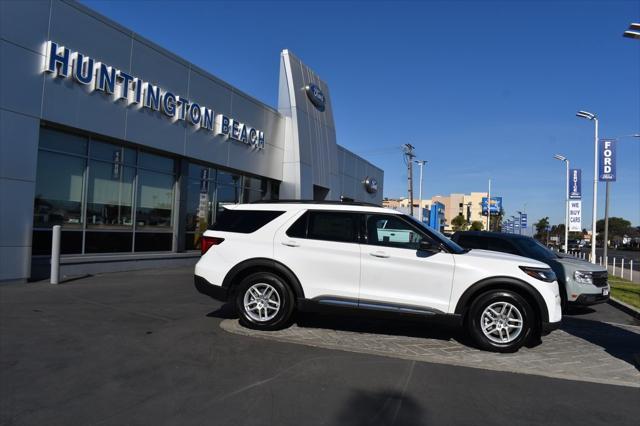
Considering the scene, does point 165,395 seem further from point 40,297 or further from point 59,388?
point 40,297

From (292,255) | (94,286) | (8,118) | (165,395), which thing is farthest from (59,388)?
(8,118)

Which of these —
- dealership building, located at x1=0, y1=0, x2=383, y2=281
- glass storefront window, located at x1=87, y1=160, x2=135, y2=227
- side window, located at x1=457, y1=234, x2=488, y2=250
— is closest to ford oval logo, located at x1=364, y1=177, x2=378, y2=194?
dealership building, located at x1=0, y1=0, x2=383, y2=281

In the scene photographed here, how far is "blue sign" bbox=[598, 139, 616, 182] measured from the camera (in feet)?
68.5

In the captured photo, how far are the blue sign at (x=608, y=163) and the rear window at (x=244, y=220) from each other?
19461 mm

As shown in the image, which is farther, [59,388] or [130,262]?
[130,262]

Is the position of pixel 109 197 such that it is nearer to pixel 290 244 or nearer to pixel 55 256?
pixel 55 256

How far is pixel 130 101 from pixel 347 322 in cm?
923

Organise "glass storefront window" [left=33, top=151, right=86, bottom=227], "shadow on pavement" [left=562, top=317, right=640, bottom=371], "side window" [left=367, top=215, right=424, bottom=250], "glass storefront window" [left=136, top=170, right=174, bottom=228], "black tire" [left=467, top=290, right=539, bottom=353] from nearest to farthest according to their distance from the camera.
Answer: "black tire" [left=467, top=290, right=539, bottom=353] → "shadow on pavement" [left=562, top=317, right=640, bottom=371] → "side window" [left=367, top=215, right=424, bottom=250] → "glass storefront window" [left=33, top=151, right=86, bottom=227] → "glass storefront window" [left=136, top=170, right=174, bottom=228]

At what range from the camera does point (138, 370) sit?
4.85m

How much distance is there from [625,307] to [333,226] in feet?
25.5

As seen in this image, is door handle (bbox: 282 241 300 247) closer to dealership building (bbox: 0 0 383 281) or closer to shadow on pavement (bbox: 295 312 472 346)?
shadow on pavement (bbox: 295 312 472 346)

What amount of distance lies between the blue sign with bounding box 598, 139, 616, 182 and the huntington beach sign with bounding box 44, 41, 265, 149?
52.2ft

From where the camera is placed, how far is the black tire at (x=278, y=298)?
6414mm

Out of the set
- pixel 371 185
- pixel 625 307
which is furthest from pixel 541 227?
pixel 625 307
